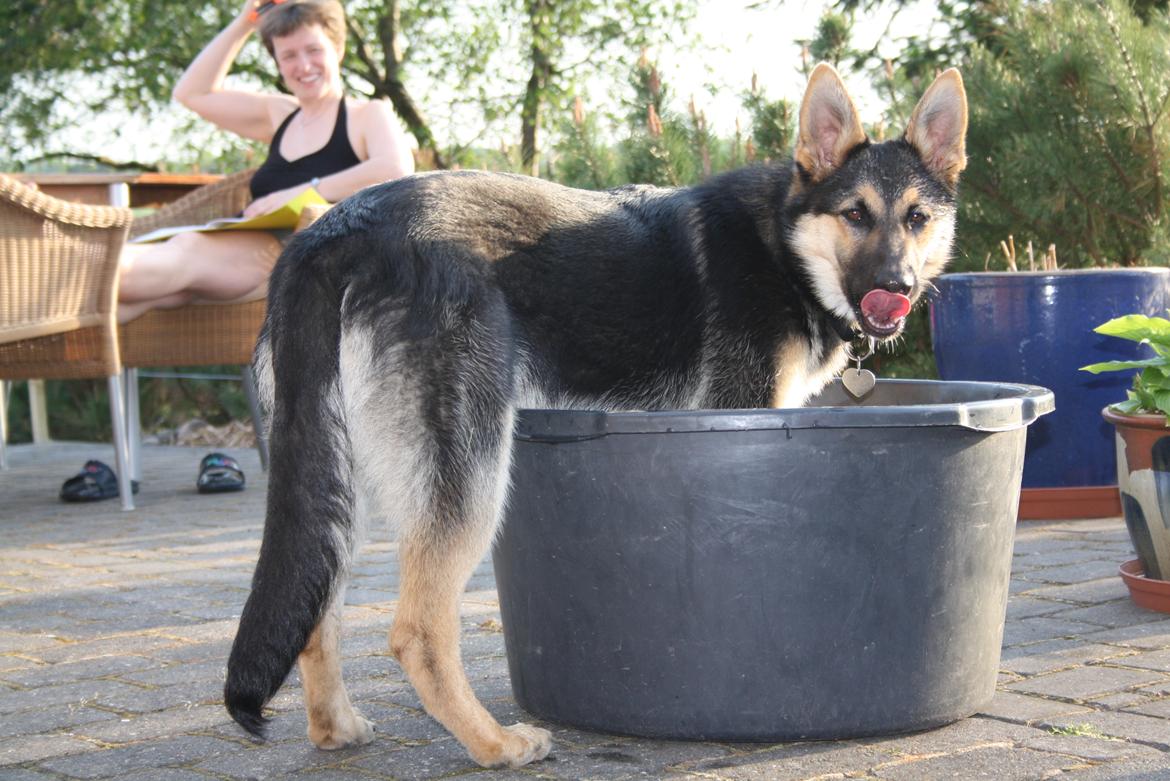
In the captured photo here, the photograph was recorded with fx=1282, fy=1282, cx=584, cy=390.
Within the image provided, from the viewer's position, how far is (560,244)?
9.26 feet

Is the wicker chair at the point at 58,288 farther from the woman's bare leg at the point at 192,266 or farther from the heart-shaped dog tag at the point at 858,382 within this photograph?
the heart-shaped dog tag at the point at 858,382

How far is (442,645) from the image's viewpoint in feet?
8.52

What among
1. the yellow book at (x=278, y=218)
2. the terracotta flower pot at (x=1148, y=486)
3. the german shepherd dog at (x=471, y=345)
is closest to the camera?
the german shepherd dog at (x=471, y=345)

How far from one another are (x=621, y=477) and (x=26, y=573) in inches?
123

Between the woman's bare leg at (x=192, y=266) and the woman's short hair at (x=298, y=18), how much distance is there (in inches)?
37.2

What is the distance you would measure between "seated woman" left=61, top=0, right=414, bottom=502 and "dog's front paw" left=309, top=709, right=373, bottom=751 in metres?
3.61

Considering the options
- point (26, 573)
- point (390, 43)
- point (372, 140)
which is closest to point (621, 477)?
point (26, 573)

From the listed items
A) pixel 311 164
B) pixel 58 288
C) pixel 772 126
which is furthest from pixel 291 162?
pixel 772 126

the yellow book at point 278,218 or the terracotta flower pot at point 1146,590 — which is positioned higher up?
the yellow book at point 278,218

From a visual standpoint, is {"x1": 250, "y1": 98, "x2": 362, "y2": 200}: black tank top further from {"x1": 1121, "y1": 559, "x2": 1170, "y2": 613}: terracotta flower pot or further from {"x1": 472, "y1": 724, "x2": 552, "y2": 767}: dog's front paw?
{"x1": 472, "y1": 724, "x2": 552, "y2": 767}: dog's front paw

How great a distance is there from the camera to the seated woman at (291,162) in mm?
5996

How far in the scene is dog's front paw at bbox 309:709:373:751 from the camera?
108 inches

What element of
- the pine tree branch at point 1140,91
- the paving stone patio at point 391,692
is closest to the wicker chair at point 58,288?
the paving stone patio at point 391,692

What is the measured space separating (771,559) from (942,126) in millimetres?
1424
